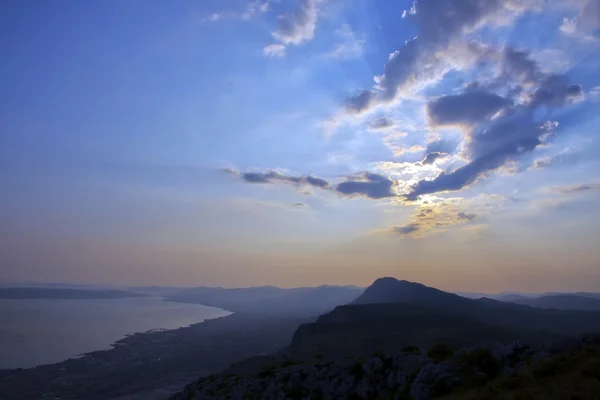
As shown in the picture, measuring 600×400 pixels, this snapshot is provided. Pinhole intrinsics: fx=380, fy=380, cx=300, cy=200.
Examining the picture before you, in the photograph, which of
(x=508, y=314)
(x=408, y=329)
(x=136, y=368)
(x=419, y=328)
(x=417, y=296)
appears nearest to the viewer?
(x=419, y=328)

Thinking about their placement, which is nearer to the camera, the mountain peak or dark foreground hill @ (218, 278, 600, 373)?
dark foreground hill @ (218, 278, 600, 373)

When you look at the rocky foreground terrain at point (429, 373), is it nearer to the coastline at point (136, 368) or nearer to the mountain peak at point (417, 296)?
the coastline at point (136, 368)

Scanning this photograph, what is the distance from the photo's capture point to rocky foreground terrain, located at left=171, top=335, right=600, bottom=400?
19.9 m

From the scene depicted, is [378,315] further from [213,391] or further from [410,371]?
[410,371]

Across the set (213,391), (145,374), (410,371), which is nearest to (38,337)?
(145,374)

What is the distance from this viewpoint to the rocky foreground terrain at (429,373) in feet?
65.2

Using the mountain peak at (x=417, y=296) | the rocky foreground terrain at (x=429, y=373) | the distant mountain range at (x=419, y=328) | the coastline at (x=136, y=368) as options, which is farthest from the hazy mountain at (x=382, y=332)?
the mountain peak at (x=417, y=296)

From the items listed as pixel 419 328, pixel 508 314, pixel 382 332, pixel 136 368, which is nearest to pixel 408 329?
pixel 419 328

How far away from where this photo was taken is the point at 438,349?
3130 cm

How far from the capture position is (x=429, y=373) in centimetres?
2591

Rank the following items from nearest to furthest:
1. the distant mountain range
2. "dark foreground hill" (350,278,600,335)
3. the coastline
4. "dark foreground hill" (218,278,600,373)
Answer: "dark foreground hill" (218,278,600,373), the distant mountain range, the coastline, "dark foreground hill" (350,278,600,335)

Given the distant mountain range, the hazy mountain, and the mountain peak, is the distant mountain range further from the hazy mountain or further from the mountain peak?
the mountain peak

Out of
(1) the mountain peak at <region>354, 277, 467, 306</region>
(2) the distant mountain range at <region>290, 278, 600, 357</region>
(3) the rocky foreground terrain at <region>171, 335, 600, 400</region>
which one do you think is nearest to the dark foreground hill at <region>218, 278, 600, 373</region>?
(2) the distant mountain range at <region>290, 278, 600, 357</region>

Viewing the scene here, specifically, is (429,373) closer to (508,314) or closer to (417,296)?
(508,314)
